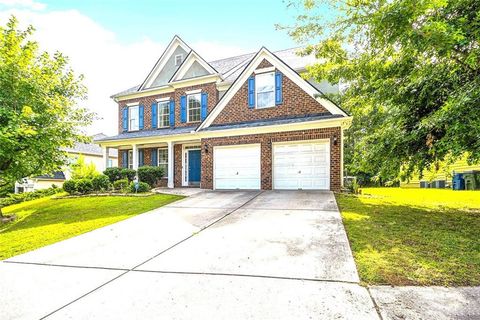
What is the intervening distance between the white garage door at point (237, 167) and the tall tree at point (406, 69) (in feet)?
14.7

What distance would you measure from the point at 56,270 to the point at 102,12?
8.98 m

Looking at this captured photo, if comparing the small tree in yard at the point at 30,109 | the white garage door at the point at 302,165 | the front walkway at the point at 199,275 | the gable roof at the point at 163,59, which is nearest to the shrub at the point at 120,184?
the small tree in yard at the point at 30,109

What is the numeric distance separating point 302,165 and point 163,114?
10283 mm

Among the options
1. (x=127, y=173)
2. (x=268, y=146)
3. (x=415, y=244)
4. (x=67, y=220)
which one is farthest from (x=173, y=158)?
(x=415, y=244)

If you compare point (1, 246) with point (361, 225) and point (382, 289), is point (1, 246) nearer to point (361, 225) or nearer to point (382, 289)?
point (382, 289)

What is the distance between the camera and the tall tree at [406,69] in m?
5.47

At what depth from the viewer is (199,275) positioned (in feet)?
12.5

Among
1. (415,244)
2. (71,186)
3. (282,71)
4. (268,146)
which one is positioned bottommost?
(415,244)

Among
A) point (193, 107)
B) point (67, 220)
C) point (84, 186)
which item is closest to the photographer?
point (67, 220)

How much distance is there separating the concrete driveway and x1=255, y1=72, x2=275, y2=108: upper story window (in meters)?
7.40

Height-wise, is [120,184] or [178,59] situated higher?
[178,59]

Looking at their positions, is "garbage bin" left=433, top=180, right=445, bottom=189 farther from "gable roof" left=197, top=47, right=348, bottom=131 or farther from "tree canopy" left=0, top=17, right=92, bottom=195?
"tree canopy" left=0, top=17, right=92, bottom=195

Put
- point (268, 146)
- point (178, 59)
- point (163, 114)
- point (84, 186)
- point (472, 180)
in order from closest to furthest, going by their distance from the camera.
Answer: point (268, 146) < point (84, 186) < point (472, 180) < point (163, 114) < point (178, 59)

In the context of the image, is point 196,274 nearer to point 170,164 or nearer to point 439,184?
point 170,164
